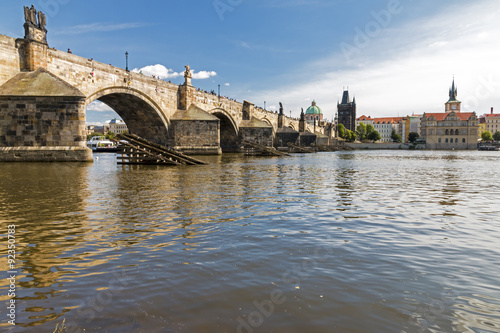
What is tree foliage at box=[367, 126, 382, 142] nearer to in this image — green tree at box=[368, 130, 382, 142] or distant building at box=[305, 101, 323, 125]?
green tree at box=[368, 130, 382, 142]

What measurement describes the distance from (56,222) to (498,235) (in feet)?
25.4

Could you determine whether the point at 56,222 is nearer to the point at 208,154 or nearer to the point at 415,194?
the point at 415,194

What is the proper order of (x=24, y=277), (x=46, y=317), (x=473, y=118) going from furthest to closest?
(x=473, y=118) → (x=24, y=277) → (x=46, y=317)

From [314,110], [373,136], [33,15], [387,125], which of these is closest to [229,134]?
[33,15]

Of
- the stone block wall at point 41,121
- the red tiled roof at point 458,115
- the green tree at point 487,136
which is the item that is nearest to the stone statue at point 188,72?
the stone block wall at point 41,121

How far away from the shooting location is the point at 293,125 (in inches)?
3319

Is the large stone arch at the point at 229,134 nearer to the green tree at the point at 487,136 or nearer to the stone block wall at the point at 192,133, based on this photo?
the stone block wall at the point at 192,133

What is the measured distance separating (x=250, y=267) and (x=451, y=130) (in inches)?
5061

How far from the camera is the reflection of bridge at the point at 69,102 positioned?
789 inches

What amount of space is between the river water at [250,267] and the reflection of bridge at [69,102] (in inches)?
554

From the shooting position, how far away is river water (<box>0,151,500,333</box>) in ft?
9.68

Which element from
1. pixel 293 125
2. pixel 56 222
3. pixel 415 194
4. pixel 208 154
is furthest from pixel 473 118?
pixel 56 222

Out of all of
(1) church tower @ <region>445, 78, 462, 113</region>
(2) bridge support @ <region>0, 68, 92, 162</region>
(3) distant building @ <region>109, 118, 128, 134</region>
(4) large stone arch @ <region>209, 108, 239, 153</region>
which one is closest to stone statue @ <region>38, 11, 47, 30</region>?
(2) bridge support @ <region>0, 68, 92, 162</region>

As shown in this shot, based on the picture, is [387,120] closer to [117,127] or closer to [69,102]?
[117,127]
